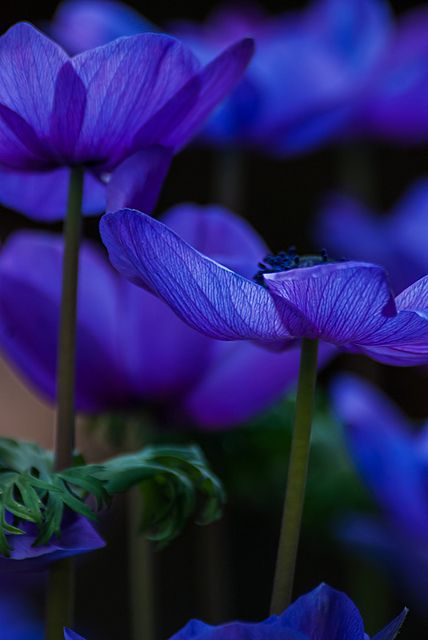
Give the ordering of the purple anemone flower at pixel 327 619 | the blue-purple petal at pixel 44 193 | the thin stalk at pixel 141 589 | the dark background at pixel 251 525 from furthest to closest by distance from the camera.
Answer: the dark background at pixel 251 525, the thin stalk at pixel 141 589, the blue-purple petal at pixel 44 193, the purple anemone flower at pixel 327 619

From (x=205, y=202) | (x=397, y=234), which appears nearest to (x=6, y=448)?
(x=397, y=234)

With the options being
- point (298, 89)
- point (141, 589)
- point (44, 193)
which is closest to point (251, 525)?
point (298, 89)

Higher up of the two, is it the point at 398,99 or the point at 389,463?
the point at 398,99

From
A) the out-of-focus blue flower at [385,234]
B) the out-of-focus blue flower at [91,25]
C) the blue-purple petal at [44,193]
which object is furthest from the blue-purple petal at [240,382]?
the out-of-focus blue flower at [91,25]

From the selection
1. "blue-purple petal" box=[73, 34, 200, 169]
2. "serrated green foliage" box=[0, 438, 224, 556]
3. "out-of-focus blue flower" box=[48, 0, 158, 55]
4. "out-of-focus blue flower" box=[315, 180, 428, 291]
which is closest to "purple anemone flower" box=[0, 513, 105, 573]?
"serrated green foliage" box=[0, 438, 224, 556]

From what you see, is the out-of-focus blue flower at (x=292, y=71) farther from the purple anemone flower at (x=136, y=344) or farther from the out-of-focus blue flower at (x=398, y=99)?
the purple anemone flower at (x=136, y=344)

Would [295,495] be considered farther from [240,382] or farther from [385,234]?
[385,234]

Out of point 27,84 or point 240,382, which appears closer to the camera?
point 27,84
